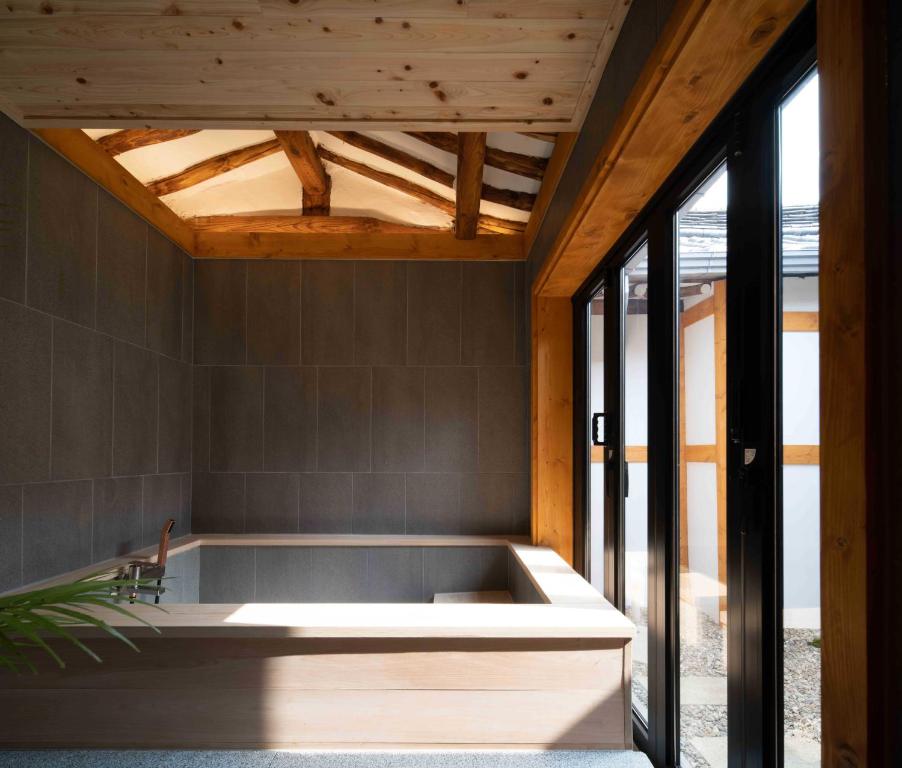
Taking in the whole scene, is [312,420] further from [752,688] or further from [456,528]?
[752,688]

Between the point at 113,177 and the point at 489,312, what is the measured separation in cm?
228

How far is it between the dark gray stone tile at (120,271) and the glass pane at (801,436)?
3067mm

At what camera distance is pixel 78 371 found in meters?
3.36

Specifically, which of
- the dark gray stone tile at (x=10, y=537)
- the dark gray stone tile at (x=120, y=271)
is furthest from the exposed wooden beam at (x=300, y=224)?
the dark gray stone tile at (x=10, y=537)

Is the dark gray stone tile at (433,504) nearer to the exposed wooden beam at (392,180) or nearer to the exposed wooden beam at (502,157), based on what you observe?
the exposed wooden beam at (392,180)

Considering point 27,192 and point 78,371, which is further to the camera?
point 78,371

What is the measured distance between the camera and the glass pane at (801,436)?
1.52m

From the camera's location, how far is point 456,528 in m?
4.71

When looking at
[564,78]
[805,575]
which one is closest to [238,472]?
[564,78]

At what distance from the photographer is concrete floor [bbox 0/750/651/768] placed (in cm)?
241

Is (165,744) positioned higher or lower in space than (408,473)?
lower

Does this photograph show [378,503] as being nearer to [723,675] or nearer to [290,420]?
[290,420]

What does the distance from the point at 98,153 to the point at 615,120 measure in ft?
8.27

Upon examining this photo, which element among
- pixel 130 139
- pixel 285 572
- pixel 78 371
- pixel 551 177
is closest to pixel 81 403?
pixel 78 371
